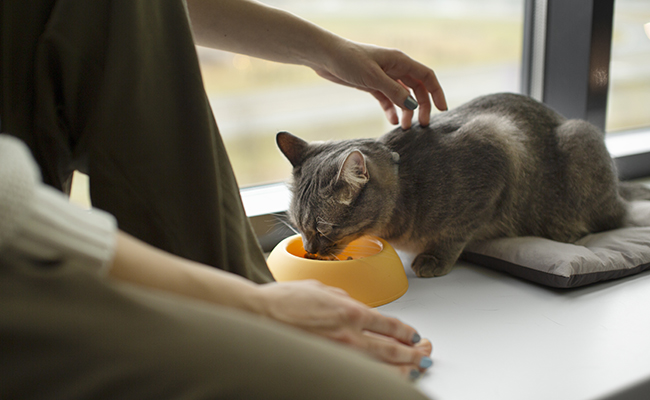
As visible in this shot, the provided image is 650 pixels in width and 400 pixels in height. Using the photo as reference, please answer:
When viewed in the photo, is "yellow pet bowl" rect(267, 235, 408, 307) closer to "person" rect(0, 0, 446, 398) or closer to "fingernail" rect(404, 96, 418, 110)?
"person" rect(0, 0, 446, 398)

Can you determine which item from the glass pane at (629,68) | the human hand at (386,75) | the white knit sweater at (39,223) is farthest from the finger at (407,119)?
the glass pane at (629,68)

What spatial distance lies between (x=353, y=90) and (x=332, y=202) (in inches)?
34.0

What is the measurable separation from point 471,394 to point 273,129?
1.32 meters

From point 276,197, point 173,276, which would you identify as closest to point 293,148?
point 276,197

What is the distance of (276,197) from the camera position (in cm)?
184

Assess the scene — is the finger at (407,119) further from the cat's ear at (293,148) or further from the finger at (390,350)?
the finger at (390,350)

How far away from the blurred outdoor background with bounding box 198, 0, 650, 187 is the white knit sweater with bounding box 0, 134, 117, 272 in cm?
129

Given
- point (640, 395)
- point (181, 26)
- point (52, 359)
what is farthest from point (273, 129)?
point (52, 359)

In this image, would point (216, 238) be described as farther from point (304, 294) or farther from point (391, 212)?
point (391, 212)

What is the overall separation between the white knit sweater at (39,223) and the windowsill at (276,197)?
40.1 inches

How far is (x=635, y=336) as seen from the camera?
1008mm

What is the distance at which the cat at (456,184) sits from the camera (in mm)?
1286

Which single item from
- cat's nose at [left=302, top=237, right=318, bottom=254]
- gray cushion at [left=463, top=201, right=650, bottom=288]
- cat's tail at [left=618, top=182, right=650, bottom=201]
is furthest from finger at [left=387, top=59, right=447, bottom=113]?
cat's tail at [left=618, top=182, right=650, bottom=201]

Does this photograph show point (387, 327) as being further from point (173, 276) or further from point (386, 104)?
point (386, 104)
